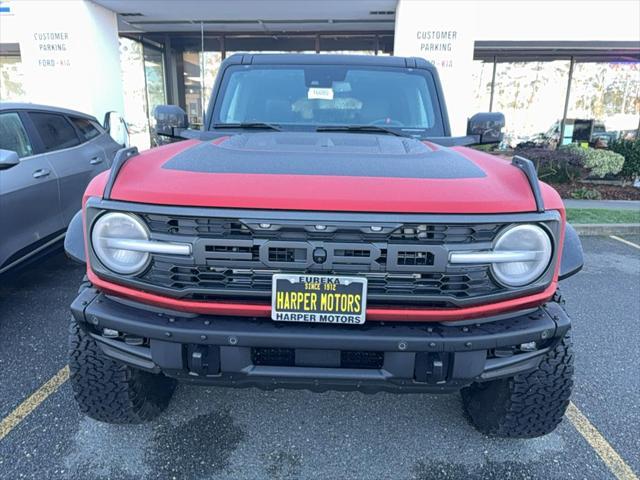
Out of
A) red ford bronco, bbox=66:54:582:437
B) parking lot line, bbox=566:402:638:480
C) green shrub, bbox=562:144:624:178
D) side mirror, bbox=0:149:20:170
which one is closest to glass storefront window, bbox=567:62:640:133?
green shrub, bbox=562:144:624:178

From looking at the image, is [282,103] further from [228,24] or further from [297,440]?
[228,24]

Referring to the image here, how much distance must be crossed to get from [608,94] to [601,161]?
476 cm

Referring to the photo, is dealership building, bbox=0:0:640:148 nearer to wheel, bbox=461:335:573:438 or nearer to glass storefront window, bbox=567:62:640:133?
glass storefront window, bbox=567:62:640:133

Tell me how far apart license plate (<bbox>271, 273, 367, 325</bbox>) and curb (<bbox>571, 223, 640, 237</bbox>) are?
20.6 ft

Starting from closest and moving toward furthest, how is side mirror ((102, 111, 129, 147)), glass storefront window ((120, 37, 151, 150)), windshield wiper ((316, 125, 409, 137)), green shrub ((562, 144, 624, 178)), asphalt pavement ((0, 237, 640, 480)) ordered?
asphalt pavement ((0, 237, 640, 480))
windshield wiper ((316, 125, 409, 137))
side mirror ((102, 111, 129, 147))
green shrub ((562, 144, 624, 178))
glass storefront window ((120, 37, 151, 150))

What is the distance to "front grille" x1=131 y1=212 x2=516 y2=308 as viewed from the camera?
182 centimetres

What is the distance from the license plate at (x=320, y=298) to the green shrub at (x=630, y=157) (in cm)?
1099

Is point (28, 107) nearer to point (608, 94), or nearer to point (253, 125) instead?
point (253, 125)

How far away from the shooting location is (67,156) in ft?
15.4

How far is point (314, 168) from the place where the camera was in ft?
6.51

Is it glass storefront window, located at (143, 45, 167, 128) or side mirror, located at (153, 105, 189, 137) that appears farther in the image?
glass storefront window, located at (143, 45, 167, 128)

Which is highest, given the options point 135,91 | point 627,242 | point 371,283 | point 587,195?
point 135,91

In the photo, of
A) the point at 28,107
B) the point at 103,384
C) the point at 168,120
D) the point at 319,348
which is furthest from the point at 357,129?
the point at 28,107

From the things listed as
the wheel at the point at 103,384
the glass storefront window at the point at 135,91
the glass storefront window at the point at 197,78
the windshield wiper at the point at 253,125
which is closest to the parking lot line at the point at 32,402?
the wheel at the point at 103,384
